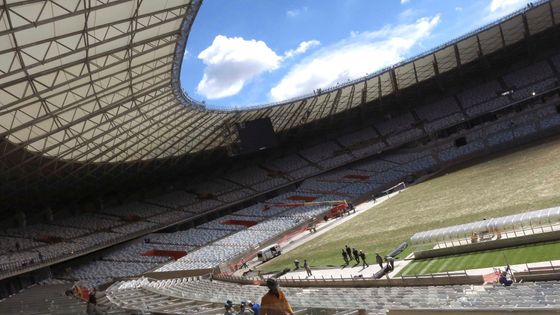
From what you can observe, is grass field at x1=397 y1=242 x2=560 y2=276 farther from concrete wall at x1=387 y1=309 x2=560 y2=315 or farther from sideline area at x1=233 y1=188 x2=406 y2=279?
concrete wall at x1=387 y1=309 x2=560 y2=315

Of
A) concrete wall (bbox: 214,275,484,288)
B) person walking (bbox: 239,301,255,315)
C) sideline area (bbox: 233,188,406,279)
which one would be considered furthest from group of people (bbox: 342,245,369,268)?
person walking (bbox: 239,301,255,315)

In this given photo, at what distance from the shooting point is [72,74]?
27.0m

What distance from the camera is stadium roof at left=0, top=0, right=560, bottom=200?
2223cm

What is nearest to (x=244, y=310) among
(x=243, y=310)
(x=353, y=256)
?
(x=243, y=310)

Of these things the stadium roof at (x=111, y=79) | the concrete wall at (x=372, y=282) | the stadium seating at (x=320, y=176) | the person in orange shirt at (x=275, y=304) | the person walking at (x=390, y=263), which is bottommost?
the concrete wall at (x=372, y=282)

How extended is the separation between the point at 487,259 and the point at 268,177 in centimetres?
4838

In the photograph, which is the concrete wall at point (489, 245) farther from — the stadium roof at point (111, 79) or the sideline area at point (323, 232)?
the stadium roof at point (111, 79)

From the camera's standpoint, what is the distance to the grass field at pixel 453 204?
3241 centimetres

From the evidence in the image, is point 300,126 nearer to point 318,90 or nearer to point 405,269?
point 318,90

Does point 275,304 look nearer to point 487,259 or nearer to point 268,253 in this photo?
point 487,259

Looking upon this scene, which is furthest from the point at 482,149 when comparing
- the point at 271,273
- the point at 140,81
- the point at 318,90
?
the point at 140,81

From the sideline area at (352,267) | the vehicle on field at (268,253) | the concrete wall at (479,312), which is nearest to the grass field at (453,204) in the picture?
the vehicle on field at (268,253)

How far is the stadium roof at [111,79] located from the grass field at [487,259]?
57.5ft

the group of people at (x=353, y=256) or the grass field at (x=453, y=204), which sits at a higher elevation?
the grass field at (x=453, y=204)
